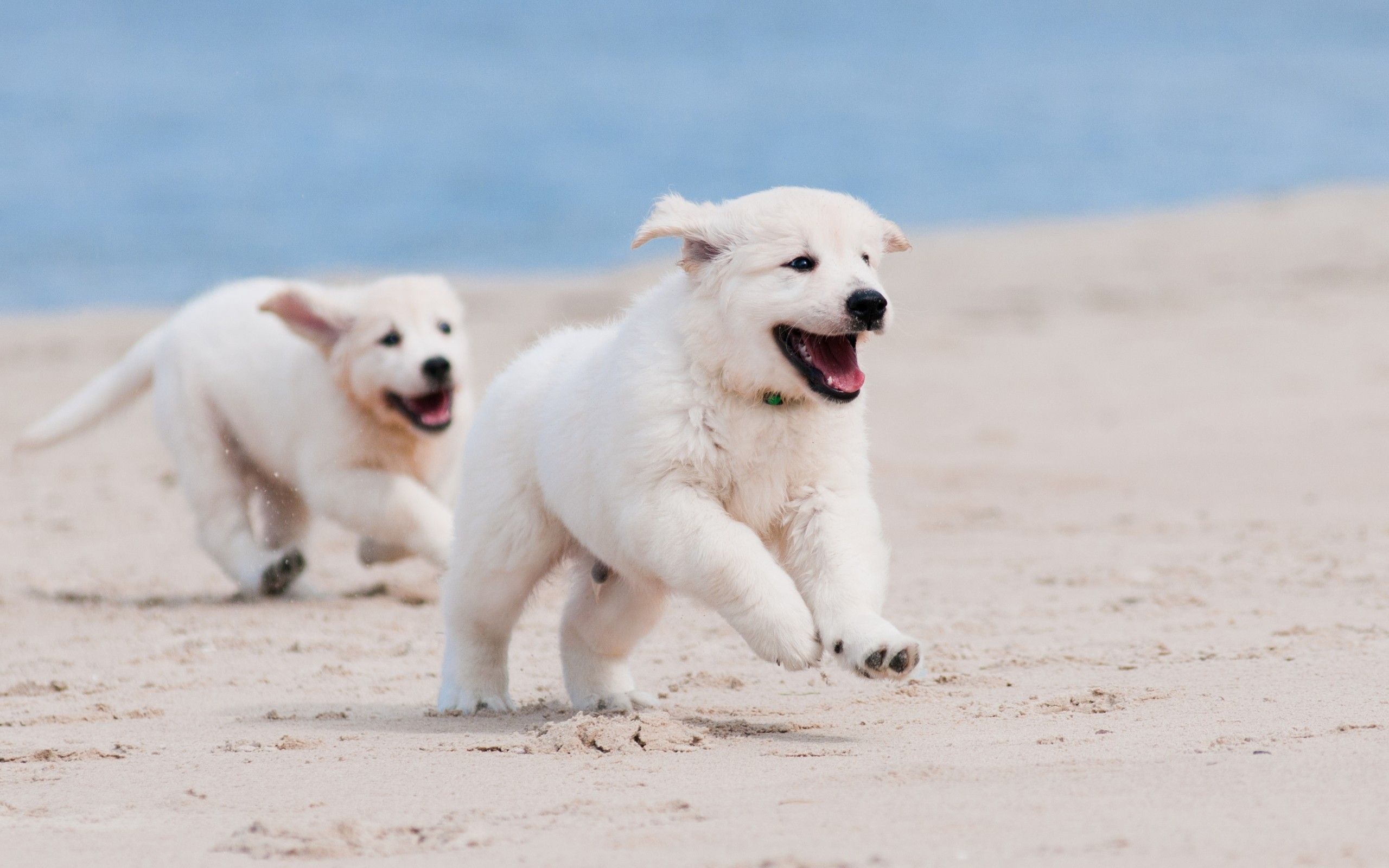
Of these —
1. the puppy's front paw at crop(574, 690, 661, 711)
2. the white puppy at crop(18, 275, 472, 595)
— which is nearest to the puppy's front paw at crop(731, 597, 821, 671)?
the puppy's front paw at crop(574, 690, 661, 711)

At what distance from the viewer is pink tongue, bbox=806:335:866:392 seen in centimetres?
434

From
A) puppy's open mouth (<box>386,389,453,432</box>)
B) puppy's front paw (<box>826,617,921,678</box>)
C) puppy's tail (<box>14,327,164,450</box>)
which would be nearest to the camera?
puppy's front paw (<box>826,617,921,678</box>)

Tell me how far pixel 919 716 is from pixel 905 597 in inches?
89.2

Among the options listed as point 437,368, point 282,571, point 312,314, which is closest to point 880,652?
point 437,368

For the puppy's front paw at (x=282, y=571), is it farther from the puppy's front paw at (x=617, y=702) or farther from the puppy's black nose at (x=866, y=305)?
the puppy's black nose at (x=866, y=305)

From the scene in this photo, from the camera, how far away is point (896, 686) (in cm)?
488

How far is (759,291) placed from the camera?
14.2 feet

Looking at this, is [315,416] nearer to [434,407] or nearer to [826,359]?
[434,407]

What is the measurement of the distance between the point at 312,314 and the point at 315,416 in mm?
460

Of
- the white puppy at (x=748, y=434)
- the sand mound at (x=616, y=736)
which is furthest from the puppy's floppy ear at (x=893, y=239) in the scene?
the sand mound at (x=616, y=736)

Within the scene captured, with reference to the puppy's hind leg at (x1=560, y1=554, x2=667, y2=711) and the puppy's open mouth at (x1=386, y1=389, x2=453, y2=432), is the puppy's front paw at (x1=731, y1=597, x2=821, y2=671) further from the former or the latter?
the puppy's open mouth at (x1=386, y1=389, x2=453, y2=432)

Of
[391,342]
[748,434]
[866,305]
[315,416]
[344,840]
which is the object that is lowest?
[344,840]

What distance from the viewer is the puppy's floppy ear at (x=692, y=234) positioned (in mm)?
4461

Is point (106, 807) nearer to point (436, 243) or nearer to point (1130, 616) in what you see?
point (1130, 616)
